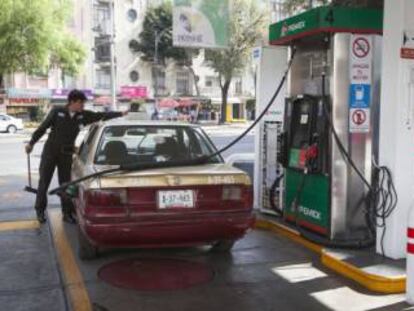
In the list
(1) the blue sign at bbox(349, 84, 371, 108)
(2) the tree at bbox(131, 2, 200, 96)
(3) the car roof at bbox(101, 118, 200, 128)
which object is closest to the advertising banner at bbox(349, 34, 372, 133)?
(1) the blue sign at bbox(349, 84, 371, 108)

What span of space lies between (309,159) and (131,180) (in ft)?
7.81

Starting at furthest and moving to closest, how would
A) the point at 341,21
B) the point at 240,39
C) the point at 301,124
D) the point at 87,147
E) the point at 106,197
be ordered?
the point at 240,39 → the point at 301,124 → the point at 87,147 → the point at 341,21 → the point at 106,197

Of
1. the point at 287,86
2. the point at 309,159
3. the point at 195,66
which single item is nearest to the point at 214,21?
the point at 287,86

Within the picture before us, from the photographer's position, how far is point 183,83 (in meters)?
59.3

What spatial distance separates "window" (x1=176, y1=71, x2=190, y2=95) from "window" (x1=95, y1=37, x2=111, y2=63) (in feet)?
25.0

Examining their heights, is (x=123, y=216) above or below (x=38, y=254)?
above

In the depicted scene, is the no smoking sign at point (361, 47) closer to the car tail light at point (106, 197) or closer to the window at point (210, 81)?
the car tail light at point (106, 197)

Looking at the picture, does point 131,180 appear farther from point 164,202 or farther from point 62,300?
point 62,300

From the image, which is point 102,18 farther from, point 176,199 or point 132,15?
point 176,199

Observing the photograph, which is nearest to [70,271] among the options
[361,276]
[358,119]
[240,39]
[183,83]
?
[361,276]

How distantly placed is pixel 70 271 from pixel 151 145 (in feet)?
5.40

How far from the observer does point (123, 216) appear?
5.53 m

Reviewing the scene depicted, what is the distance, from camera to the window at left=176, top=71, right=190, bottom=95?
193 feet

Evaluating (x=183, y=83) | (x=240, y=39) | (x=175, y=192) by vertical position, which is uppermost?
(x=240, y=39)
